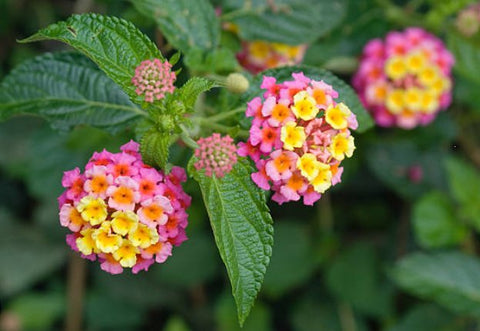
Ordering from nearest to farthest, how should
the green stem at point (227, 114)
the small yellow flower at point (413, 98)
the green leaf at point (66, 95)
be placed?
the green stem at point (227, 114) < the green leaf at point (66, 95) < the small yellow flower at point (413, 98)

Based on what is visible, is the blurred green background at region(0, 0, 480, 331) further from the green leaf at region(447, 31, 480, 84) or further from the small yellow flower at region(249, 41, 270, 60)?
the small yellow flower at region(249, 41, 270, 60)

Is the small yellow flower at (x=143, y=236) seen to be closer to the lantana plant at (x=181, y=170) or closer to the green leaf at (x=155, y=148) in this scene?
the lantana plant at (x=181, y=170)

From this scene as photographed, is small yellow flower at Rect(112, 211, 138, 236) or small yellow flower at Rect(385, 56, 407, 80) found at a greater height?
small yellow flower at Rect(112, 211, 138, 236)

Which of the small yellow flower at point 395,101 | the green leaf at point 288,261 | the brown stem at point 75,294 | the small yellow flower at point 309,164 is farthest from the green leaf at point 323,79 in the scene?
the brown stem at point 75,294

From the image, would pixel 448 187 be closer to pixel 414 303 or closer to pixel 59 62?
pixel 414 303

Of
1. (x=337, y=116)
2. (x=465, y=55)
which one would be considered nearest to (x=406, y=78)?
(x=465, y=55)

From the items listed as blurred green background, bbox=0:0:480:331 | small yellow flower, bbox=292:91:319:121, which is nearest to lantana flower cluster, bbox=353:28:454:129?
blurred green background, bbox=0:0:480:331
